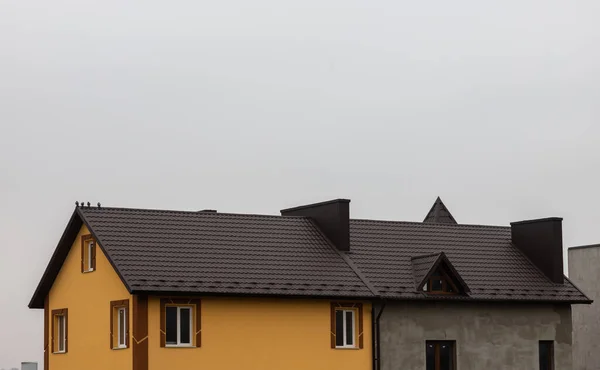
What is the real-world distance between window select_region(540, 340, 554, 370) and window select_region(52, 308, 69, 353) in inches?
615

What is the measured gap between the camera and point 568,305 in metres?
41.1

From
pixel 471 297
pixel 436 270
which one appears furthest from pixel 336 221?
pixel 471 297

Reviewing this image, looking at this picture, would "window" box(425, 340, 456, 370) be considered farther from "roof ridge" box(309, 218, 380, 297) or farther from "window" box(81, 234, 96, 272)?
"window" box(81, 234, 96, 272)

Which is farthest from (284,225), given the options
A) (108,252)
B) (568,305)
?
(568,305)

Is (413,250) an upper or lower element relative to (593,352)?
upper

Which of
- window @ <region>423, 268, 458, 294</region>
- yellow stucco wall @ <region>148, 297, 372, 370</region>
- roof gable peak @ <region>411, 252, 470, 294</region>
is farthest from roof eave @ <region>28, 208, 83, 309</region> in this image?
window @ <region>423, 268, 458, 294</region>

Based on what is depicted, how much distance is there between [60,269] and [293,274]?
26.8 ft

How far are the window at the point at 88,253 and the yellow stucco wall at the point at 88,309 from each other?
0.67 feet

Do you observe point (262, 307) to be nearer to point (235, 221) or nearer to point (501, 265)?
point (235, 221)

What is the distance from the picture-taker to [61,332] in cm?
3906

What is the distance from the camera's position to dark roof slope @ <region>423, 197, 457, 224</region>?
49.3 m

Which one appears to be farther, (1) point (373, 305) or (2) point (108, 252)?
(1) point (373, 305)

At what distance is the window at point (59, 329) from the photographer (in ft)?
126

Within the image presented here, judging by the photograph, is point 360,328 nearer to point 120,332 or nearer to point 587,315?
point 120,332
